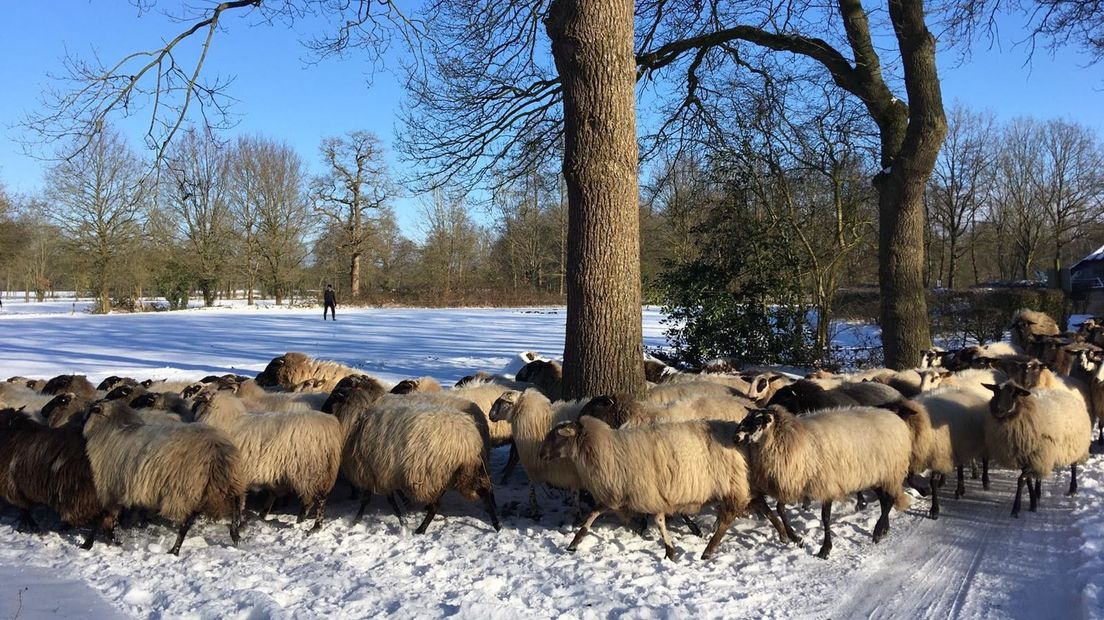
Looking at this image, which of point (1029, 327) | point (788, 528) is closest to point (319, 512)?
point (788, 528)

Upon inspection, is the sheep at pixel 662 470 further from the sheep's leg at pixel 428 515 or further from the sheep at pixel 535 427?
the sheep's leg at pixel 428 515

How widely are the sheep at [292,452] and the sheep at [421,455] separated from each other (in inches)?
9.0

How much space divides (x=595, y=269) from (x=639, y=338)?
34.2 inches

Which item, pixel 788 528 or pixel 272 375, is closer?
pixel 788 528

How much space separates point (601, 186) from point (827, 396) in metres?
3.11

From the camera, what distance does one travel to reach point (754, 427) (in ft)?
18.1

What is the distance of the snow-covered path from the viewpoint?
4.49m

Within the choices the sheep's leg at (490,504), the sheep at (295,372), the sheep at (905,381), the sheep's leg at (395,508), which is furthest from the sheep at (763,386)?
the sheep at (295,372)

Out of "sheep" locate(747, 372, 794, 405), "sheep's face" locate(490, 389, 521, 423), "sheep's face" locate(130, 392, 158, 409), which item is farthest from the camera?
"sheep" locate(747, 372, 794, 405)

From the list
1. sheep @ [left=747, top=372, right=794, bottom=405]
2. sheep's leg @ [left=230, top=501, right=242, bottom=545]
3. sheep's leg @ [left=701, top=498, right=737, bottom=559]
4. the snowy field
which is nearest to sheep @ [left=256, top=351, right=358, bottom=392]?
the snowy field

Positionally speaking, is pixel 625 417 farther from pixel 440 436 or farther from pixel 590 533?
pixel 440 436

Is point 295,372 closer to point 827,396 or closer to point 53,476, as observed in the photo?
point 53,476

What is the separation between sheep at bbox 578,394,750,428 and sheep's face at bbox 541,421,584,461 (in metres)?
0.50

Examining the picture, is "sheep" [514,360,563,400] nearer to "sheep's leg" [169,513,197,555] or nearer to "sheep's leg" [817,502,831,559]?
"sheep's leg" [817,502,831,559]
